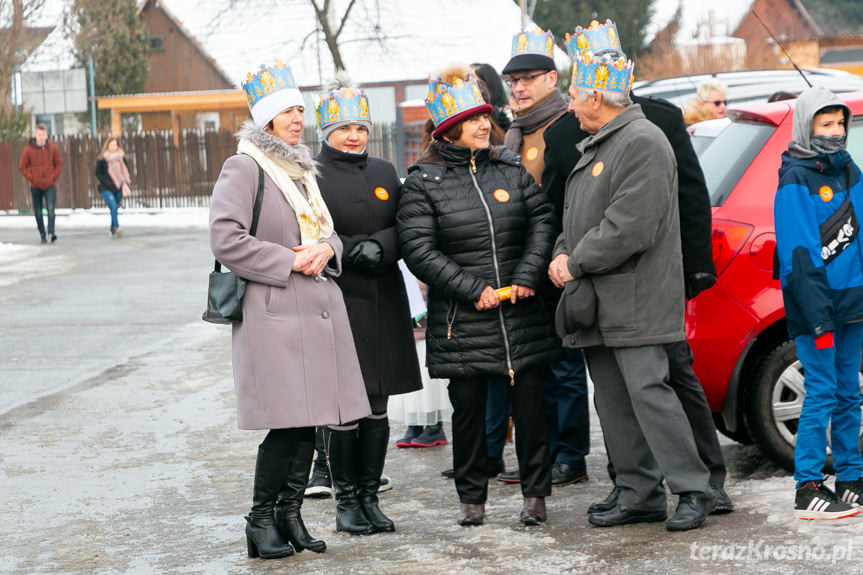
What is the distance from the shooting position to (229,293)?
480 cm

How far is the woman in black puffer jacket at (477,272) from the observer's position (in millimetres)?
5164

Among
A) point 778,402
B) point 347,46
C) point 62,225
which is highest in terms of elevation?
point 347,46

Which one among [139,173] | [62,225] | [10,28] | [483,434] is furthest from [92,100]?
[483,434]

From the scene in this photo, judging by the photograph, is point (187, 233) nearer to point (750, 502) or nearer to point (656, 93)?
point (656, 93)

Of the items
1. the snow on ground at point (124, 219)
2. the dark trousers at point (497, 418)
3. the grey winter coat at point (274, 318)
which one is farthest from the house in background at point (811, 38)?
the grey winter coat at point (274, 318)

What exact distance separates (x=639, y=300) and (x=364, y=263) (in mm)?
1202

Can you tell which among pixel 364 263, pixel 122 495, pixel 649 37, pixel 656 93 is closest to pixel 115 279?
pixel 656 93

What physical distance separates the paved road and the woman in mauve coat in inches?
12.8

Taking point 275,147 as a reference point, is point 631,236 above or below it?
below

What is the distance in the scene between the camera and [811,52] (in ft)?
134

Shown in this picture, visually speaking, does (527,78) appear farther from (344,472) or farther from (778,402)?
(344,472)

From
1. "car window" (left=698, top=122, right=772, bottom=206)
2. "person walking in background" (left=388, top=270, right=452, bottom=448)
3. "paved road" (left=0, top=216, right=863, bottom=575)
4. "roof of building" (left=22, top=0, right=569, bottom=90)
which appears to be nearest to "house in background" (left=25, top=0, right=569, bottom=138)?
"roof of building" (left=22, top=0, right=569, bottom=90)

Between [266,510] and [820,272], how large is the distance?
8.08 ft

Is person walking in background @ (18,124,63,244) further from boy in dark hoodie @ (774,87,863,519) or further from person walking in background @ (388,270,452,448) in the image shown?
boy in dark hoodie @ (774,87,863,519)
